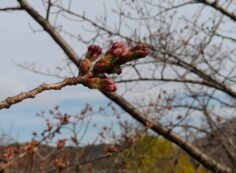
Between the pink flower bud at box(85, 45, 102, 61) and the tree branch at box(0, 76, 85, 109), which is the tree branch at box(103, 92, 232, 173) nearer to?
the pink flower bud at box(85, 45, 102, 61)

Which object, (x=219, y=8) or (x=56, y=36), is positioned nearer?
(x=56, y=36)

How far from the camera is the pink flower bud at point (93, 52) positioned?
57.1 inches

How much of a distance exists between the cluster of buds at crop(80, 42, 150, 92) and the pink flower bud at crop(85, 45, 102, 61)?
41 mm

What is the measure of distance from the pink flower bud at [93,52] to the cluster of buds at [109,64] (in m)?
0.04

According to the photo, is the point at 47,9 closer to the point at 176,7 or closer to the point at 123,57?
the point at 176,7

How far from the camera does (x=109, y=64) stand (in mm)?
1328

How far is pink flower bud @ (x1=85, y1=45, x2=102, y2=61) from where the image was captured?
145 cm

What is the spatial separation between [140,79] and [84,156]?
6.74 feet

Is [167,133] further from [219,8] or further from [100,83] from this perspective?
[100,83]

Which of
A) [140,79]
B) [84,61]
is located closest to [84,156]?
[140,79]

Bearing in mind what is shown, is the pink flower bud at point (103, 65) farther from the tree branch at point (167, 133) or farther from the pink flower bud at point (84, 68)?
the tree branch at point (167, 133)

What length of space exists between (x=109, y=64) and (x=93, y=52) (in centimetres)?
15

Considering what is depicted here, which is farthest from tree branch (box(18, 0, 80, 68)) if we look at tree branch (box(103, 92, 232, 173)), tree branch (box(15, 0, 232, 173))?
tree branch (box(103, 92, 232, 173))

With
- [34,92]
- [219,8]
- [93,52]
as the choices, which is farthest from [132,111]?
[34,92]
